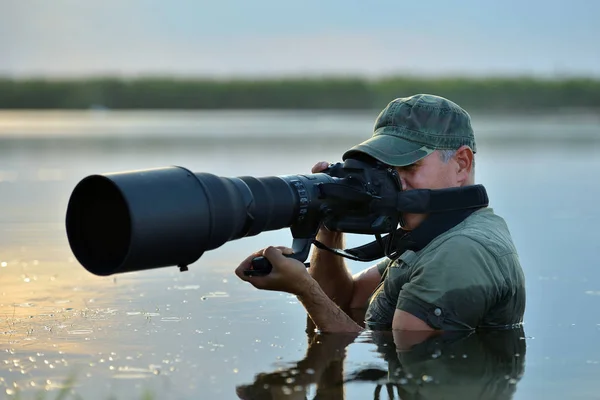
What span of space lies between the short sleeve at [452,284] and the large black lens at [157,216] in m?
0.63

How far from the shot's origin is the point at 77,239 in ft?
10.9

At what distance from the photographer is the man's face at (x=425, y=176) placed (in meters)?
3.95

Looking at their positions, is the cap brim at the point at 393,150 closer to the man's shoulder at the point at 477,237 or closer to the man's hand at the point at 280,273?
the man's shoulder at the point at 477,237

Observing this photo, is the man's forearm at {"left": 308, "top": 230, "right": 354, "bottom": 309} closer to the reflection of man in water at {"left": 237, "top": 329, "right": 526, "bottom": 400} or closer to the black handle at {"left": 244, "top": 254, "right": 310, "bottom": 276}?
the reflection of man in water at {"left": 237, "top": 329, "right": 526, "bottom": 400}

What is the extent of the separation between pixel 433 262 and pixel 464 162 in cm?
45

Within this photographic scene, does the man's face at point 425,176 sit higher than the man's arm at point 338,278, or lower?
higher

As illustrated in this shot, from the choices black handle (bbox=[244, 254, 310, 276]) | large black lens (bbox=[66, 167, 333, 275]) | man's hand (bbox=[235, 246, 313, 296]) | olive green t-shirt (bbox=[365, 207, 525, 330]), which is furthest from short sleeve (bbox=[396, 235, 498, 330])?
large black lens (bbox=[66, 167, 333, 275])

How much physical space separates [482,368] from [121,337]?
4.70ft

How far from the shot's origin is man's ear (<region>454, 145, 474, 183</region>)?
3992mm

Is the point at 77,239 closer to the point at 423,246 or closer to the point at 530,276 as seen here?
the point at 423,246

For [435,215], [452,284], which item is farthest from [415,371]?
[435,215]

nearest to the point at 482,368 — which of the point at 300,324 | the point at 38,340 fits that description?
the point at 300,324

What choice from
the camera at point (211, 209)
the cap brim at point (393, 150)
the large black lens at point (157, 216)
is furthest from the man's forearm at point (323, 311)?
the cap brim at point (393, 150)

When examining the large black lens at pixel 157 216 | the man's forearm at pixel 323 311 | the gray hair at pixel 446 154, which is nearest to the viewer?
the large black lens at pixel 157 216
